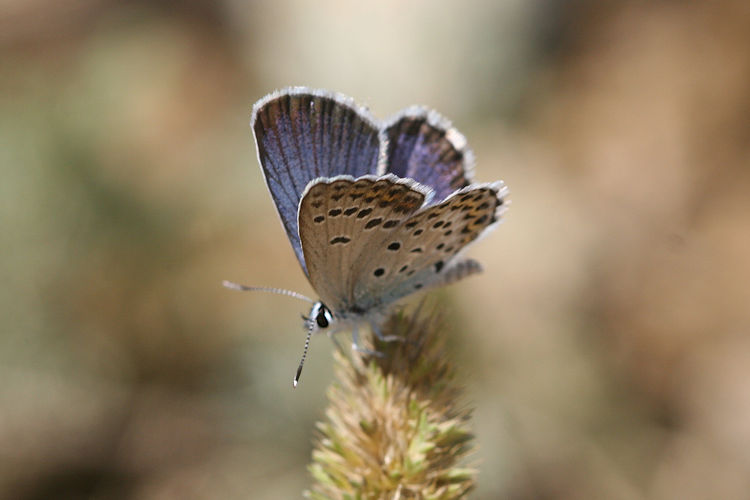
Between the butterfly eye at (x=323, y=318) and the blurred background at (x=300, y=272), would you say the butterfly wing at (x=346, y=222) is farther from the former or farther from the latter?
the blurred background at (x=300, y=272)

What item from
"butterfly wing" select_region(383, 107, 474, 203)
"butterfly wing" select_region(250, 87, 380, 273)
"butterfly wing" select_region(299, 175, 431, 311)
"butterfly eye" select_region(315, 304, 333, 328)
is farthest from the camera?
"butterfly wing" select_region(383, 107, 474, 203)

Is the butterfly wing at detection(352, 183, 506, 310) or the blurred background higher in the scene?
the blurred background

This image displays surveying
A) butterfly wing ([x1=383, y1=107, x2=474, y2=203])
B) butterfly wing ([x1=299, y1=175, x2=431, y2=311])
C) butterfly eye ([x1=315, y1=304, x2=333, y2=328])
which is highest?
butterfly wing ([x1=383, y1=107, x2=474, y2=203])

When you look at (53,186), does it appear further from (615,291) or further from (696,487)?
(696,487)

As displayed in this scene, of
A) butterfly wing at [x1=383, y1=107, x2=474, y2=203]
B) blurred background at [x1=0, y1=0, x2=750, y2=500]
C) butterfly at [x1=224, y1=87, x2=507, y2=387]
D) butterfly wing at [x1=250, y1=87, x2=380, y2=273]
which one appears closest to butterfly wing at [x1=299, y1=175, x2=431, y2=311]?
butterfly at [x1=224, y1=87, x2=507, y2=387]

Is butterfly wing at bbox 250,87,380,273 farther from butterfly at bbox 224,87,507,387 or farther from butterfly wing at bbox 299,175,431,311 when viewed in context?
butterfly wing at bbox 299,175,431,311

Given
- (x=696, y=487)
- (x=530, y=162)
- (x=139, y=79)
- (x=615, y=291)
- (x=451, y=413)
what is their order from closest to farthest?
1. (x=451, y=413)
2. (x=696, y=487)
3. (x=615, y=291)
4. (x=139, y=79)
5. (x=530, y=162)

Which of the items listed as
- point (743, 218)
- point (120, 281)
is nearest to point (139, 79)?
point (120, 281)

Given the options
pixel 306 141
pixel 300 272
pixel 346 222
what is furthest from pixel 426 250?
pixel 300 272
